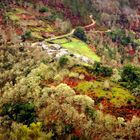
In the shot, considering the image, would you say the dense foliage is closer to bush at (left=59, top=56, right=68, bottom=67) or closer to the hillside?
the hillside

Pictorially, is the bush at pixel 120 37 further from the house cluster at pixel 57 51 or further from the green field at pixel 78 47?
the house cluster at pixel 57 51

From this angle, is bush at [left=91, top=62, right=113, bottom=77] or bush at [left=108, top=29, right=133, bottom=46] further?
bush at [left=108, top=29, right=133, bottom=46]

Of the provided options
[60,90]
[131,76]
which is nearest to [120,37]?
[131,76]

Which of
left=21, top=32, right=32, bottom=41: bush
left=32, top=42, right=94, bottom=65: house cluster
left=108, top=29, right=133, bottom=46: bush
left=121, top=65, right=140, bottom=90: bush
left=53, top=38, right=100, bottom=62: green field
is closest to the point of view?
left=121, top=65, right=140, bottom=90: bush

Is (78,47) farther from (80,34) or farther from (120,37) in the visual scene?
(120,37)

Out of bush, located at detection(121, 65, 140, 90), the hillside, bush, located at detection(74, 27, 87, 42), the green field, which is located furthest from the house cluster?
bush, located at detection(74, 27, 87, 42)
